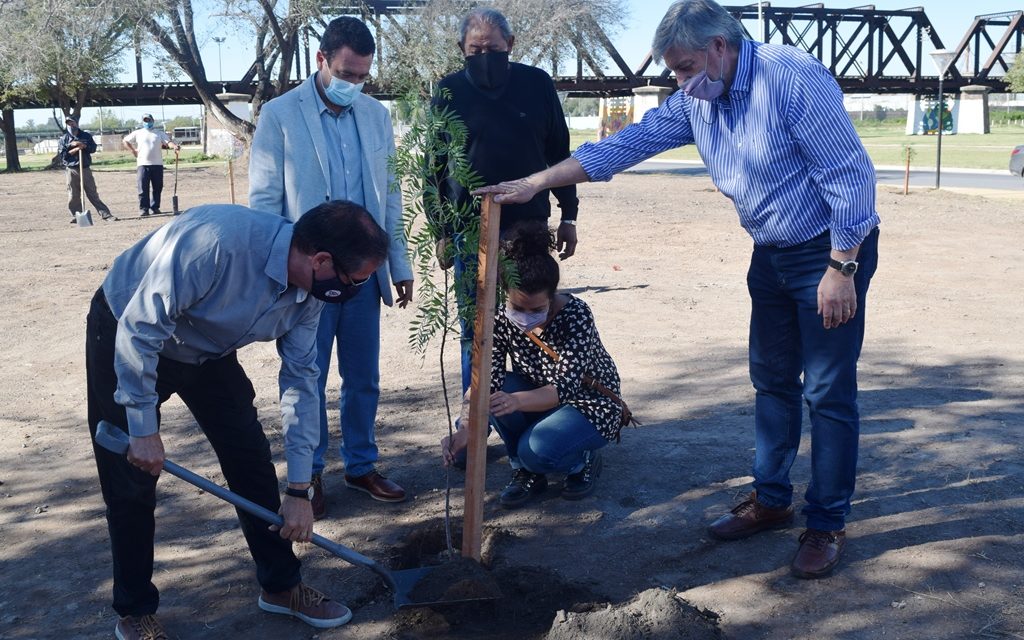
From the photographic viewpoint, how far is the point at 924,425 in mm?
5207

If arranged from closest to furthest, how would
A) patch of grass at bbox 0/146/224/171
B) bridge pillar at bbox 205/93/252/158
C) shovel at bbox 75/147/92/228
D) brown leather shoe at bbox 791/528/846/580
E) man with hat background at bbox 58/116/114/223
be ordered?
brown leather shoe at bbox 791/528/846/580 → shovel at bbox 75/147/92/228 → man with hat background at bbox 58/116/114/223 → patch of grass at bbox 0/146/224/171 → bridge pillar at bbox 205/93/252/158

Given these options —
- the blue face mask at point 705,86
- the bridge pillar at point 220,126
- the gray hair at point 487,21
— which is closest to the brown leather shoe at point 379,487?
the gray hair at point 487,21

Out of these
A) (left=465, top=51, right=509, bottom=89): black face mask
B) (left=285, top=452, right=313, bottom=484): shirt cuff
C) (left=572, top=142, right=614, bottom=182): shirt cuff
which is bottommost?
(left=285, top=452, right=313, bottom=484): shirt cuff

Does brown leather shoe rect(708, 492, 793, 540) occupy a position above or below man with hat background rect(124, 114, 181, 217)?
below

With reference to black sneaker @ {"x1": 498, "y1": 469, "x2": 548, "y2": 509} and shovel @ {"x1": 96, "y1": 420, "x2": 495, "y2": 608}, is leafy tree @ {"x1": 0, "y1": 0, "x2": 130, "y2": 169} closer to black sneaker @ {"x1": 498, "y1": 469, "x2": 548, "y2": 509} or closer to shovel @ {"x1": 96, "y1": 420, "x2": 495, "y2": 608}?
black sneaker @ {"x1": 498, "y1": 469, "x2": 548, "y2": 509}

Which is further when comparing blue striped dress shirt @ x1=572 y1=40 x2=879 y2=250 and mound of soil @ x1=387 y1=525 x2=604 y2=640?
mound of soil @ x1=387 y1=525 x2=604 y2=640

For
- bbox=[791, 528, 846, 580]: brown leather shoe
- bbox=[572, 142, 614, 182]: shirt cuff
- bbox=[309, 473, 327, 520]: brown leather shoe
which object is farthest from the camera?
bbox=[309, 473, 327, 520]: brown leather shoe

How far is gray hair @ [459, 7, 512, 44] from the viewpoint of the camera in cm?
443

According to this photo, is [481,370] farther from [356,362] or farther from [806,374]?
[806,374]

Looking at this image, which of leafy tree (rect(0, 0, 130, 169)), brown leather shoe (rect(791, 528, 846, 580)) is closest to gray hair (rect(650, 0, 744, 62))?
brown leather shoe (rect(791, 528, 846, 580))

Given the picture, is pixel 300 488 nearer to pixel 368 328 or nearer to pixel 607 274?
pixel 368 328

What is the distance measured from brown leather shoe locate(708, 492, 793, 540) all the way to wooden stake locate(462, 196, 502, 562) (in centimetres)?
100

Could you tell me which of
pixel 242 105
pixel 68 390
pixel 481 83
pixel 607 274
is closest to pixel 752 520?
pixel 481 83

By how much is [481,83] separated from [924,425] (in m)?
2.93
